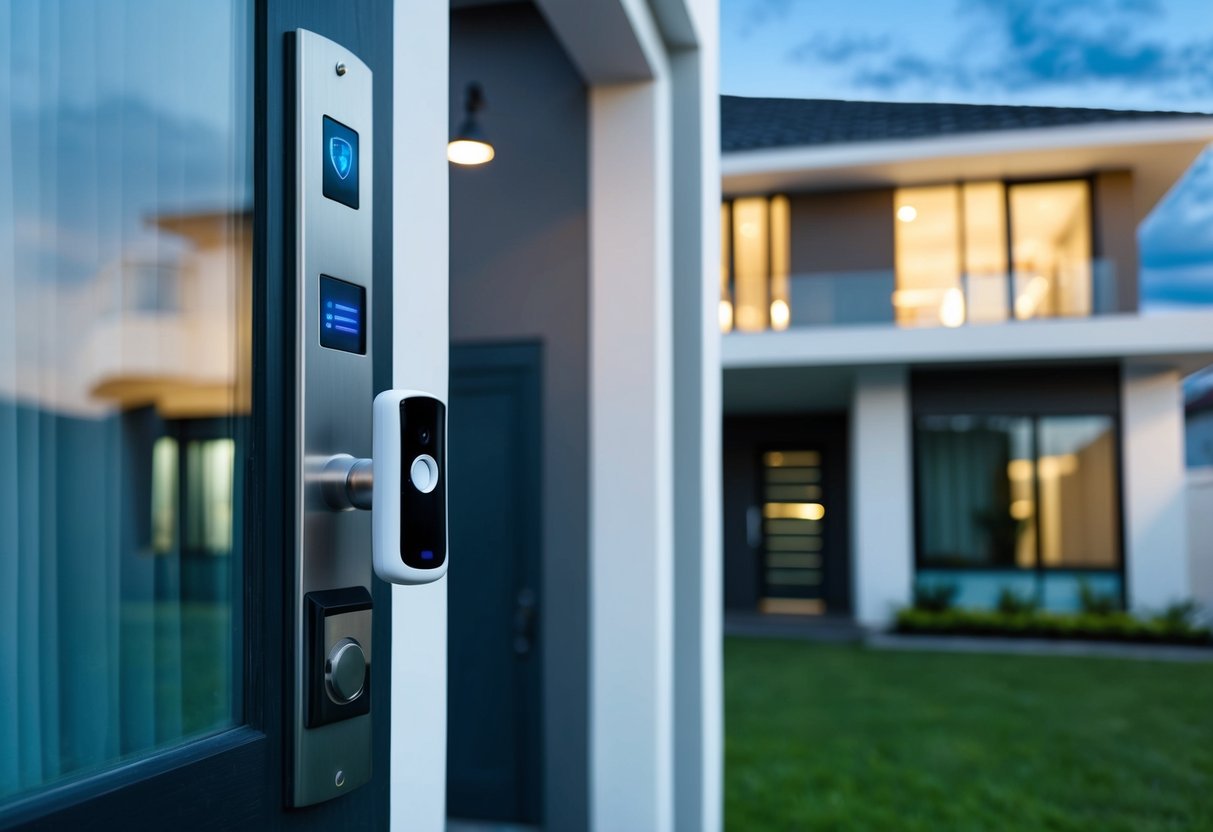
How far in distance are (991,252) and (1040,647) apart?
15.1 ft

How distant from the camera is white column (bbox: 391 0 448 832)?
1.20 meters

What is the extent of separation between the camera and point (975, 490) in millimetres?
11867

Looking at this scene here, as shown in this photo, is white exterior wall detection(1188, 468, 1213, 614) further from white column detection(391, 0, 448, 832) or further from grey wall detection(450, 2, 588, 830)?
white column detection(391, 0, 448, 832)

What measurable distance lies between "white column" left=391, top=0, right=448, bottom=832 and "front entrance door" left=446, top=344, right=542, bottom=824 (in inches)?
110

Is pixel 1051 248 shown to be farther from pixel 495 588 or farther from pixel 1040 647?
pixel 495 588

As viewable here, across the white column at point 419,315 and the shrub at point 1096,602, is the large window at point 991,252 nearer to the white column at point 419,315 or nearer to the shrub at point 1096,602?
the shrub at point 1096,602

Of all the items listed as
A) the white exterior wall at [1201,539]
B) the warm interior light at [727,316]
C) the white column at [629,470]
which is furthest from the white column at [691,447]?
the white exterior wall at [1201,539]

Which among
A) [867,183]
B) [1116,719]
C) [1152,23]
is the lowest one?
[1116,719]

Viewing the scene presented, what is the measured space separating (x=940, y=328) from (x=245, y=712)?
1081 cm

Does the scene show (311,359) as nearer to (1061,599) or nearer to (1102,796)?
(1102,796)

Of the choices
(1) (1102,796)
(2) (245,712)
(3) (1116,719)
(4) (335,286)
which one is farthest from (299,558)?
(3) (1116,719)

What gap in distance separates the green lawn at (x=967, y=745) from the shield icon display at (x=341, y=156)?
405 centimetres

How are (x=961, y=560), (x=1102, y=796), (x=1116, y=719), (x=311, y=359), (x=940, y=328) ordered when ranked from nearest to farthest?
(x=311, y=359), (x=1102, y=796), (x=1116, y=719), (x=940, y=328), (x=961, y=560)

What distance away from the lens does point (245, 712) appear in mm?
955
